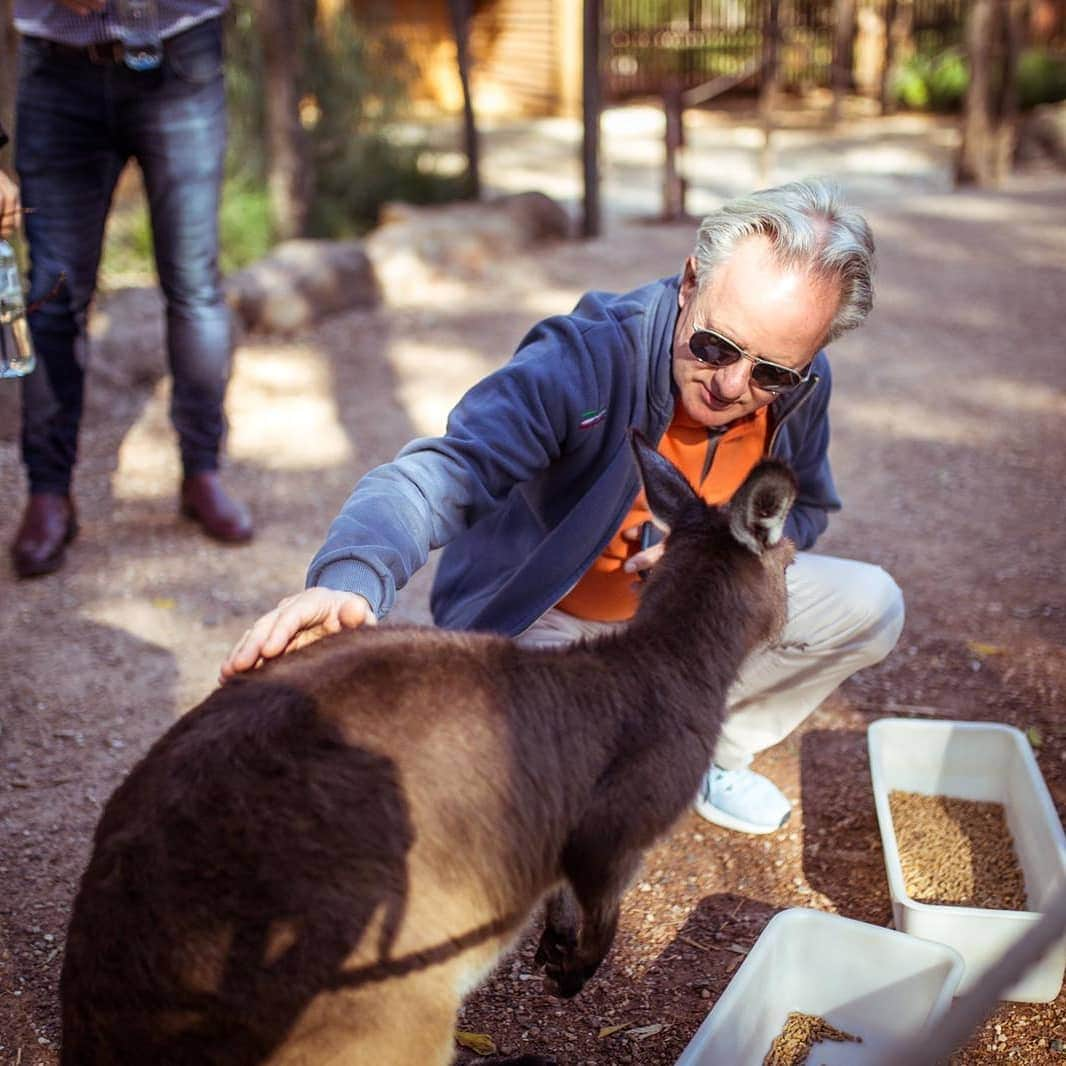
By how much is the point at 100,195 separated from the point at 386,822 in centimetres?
255

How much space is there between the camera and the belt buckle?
10.9 ft

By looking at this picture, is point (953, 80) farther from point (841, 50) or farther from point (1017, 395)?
point (1017, 395)

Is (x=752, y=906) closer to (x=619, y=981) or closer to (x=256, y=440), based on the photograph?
(x=619, y=981)

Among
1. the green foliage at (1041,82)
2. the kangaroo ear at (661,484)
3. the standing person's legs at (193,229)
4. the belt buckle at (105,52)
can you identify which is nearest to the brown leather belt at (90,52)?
the belt buckle at (105,52)

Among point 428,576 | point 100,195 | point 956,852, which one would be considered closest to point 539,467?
point 956,852

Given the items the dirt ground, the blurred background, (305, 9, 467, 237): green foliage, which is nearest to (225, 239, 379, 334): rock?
the dirt ground

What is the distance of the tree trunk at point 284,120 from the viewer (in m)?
6.76

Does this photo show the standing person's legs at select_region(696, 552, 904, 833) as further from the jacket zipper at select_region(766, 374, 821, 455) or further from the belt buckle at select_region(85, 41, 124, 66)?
the belt buckle at select_region(85, 41, 124, 66)

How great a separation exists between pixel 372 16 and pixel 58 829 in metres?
8.61

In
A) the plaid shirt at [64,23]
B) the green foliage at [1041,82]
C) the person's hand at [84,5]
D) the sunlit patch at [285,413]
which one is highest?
the person's hand at [84,5]

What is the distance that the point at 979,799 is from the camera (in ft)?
8.89

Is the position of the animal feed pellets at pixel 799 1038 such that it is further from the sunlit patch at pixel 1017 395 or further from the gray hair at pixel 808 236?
the sunlit patch at pixel 1017 395

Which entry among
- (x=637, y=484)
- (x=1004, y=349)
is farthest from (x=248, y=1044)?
(x=1004, y=349)

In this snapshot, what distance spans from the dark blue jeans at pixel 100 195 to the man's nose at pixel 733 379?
6.41 feet
